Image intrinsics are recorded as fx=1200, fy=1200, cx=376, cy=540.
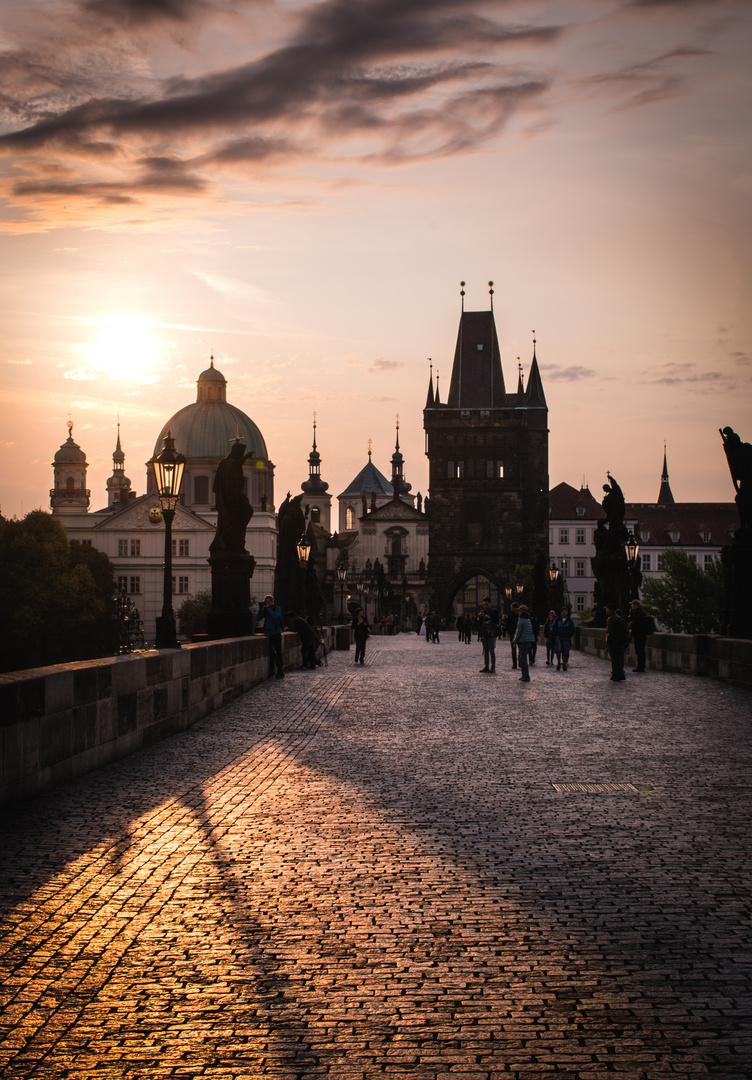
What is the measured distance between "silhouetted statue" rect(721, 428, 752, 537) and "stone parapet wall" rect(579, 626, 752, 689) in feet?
6.41

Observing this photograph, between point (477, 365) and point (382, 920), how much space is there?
110156mm

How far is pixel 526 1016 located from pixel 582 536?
120 m

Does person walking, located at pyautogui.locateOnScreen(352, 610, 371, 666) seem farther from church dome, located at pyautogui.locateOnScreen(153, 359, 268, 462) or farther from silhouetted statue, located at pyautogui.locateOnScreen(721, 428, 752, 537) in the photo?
church dome, located at pyautogui.locateOnScreen(153, 359, 268, 462)

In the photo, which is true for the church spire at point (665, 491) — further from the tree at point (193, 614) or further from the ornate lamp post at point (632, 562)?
the ornate lamp post at point (632, 562)

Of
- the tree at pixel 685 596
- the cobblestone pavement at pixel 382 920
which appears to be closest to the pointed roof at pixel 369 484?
the tree at pixel 685 596

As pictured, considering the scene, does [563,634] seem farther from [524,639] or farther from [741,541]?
[741,541]

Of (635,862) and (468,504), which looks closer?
(635,862)

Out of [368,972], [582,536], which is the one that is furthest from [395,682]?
[582,536]

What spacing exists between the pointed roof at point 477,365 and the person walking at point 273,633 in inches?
3585

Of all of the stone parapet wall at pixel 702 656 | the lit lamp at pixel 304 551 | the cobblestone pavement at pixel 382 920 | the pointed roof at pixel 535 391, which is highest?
the pointed roof at pixel 535 391

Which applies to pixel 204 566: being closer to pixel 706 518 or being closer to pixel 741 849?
pixel 706 518

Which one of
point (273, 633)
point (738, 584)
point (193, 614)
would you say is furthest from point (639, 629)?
point (193, 614)

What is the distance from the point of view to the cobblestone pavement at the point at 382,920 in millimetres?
3912

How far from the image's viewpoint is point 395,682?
21703 mm
